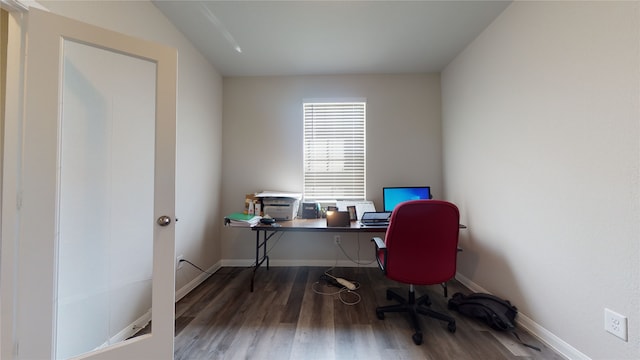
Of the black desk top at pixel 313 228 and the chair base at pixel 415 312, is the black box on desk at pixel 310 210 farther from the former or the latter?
the chair base at pixel 415 312

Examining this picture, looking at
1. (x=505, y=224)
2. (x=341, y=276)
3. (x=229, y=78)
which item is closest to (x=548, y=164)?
(x=505, y=224)

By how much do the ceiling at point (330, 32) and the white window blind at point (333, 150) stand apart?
1.75ft

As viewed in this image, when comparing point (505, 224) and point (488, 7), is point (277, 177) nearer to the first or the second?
point (505, 224)

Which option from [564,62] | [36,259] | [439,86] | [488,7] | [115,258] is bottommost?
[115,258]

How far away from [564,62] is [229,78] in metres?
3.32

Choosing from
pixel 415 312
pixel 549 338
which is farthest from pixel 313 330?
pixel 549 338

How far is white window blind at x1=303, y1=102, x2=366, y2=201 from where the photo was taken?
2.97 metres

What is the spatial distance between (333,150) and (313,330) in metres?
2.06

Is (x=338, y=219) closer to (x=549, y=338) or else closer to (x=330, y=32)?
(x=549, y=338)

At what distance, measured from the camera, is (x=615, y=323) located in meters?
1.17

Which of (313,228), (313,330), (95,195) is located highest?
(95,195)

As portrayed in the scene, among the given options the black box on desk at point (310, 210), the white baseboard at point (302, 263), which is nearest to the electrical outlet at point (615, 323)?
the white baseboard at point (302, 263)

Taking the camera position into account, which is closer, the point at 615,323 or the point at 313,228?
the point at 615,323

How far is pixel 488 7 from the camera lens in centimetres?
183
